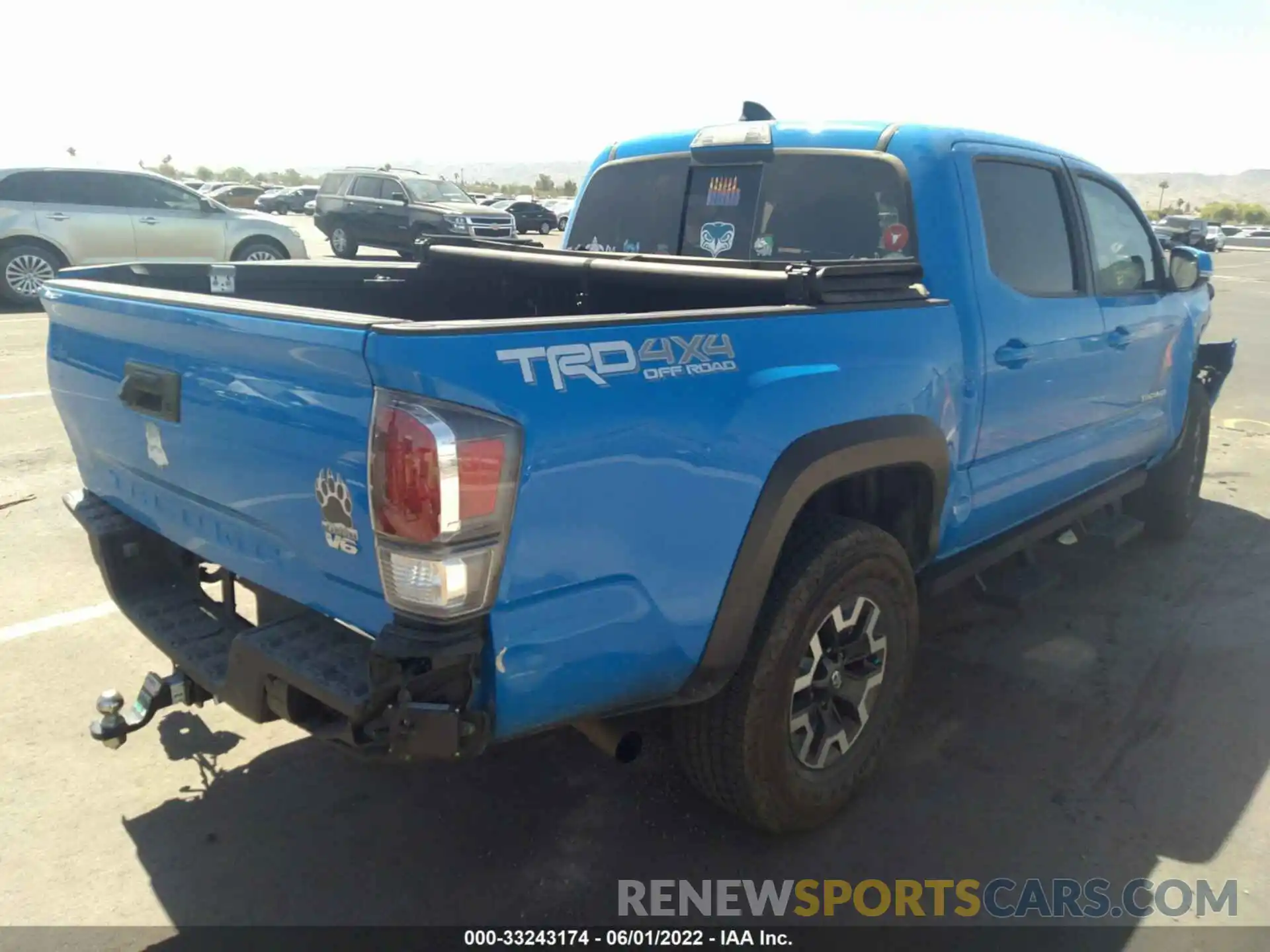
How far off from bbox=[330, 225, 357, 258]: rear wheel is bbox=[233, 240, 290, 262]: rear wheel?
8.38 metres

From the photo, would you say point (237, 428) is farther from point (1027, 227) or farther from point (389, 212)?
point (389, 212)

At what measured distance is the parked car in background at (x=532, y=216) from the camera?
37.9 meters

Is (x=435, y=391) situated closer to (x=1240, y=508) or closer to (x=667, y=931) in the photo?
(x=667, y=931)

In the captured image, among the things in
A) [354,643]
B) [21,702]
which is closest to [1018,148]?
[354,643]

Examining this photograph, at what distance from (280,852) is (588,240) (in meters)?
2.79

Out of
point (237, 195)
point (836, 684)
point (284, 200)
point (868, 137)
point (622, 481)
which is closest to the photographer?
point (622, 481)

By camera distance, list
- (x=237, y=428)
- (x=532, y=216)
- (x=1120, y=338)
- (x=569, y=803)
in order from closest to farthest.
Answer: (x=237, y=428), (x=569, y=803), (x=1120, y=338), (x=532, y=216)

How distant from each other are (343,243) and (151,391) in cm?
2149

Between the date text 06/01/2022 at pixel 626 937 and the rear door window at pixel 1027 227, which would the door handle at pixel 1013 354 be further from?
the date text 06/01/2022 at pixel 626 937

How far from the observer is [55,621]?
163 inches

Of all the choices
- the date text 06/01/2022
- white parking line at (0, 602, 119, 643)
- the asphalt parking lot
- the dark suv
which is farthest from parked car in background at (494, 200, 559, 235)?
the date text 06/01/2022

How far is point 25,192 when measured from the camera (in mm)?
12602

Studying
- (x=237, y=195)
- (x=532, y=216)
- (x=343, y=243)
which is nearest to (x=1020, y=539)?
(x=343, y=243)

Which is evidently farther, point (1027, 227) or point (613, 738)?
point (1027, 227)
